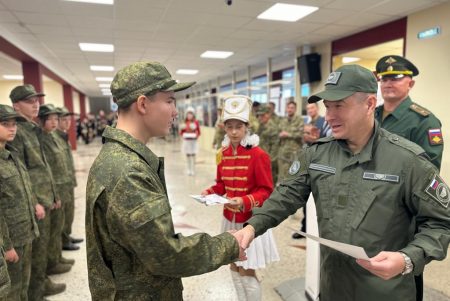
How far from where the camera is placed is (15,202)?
209 centimetres

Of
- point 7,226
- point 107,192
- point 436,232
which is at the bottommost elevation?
point 7,226

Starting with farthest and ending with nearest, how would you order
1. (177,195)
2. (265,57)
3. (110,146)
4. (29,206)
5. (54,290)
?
(265,57)
(177,195)
(54,290)
(29,206)
(110,146)

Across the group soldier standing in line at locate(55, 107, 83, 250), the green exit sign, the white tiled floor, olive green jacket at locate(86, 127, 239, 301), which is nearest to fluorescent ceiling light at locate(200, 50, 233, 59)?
→ the white tiled floor

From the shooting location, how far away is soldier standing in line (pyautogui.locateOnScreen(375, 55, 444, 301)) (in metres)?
2.03

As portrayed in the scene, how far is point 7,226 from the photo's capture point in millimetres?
2018

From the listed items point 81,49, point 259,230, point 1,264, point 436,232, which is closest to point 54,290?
point 1,264

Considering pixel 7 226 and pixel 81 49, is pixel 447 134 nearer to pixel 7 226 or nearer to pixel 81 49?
pixel 7 226

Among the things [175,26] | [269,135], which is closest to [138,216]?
[269,135]

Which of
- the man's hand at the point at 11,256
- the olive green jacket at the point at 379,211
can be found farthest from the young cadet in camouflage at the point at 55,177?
the olive green jacket at the point at 379,211

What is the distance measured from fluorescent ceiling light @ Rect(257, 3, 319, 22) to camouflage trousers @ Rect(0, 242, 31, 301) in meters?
3.98

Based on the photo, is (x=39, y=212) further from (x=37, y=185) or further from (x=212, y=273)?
(x=212, y=273)

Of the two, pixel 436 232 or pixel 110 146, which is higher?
pixel 110 146

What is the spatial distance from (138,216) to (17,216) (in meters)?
1.58

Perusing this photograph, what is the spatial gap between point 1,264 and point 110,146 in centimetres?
94
